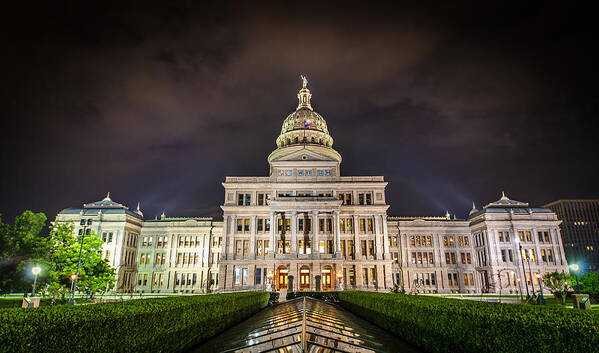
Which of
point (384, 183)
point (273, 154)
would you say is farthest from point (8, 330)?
point (273, 154)

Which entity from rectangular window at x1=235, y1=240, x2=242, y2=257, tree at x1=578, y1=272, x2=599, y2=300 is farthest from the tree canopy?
tree at x1=578, y1=272, x2=599, y2=300

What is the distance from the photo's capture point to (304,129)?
311 feet

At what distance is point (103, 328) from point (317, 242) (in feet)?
175

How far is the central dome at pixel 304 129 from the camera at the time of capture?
309 ft

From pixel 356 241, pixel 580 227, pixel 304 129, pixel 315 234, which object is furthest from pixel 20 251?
pixel 580 227

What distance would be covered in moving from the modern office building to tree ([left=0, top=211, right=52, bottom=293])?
549ft

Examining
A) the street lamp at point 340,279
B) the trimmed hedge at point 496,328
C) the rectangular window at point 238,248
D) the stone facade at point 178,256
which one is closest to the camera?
the trimmed hedge at point 496,328

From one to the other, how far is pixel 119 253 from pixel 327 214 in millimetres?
45905

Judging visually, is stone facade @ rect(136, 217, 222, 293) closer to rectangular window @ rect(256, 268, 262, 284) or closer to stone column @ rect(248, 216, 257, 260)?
stone column @ rect(248, 216, 257, 260)

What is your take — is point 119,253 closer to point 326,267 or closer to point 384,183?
point 326,267

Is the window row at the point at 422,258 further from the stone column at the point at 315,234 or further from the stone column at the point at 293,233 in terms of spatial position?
the stone column at the point at 293,233

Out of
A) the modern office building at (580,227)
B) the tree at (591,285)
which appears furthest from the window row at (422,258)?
the modern office building at (580,227)

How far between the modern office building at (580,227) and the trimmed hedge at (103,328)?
165 metres

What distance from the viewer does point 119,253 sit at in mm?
71625
